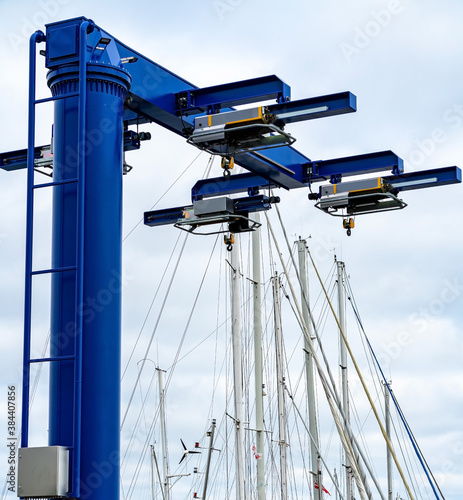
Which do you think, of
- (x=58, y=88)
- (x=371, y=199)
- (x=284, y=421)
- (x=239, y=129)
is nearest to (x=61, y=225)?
(x=58, y=88)

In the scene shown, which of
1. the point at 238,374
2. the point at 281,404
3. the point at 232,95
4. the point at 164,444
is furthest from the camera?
the point at 164,444

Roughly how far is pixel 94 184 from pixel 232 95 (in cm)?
250

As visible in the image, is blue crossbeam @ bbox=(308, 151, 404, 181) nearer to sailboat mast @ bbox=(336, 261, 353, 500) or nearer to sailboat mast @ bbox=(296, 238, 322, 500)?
sailboat mast @ bbox=(296, 238, 322, 500)

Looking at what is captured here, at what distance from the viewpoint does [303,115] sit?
528 inches

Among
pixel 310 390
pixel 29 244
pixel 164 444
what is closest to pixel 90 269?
pixel 29 244

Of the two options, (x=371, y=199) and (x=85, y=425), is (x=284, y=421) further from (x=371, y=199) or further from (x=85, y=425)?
(x=85, y=425)

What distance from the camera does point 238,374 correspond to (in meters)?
25.8

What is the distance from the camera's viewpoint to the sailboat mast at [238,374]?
25.1 metres

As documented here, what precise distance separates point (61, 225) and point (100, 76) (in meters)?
1.98

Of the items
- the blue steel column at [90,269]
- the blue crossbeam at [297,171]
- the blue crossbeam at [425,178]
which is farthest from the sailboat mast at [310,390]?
the blue steel column at [90,269]

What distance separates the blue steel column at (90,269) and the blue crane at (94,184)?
0.01 m

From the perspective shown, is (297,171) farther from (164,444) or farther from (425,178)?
(164,444)

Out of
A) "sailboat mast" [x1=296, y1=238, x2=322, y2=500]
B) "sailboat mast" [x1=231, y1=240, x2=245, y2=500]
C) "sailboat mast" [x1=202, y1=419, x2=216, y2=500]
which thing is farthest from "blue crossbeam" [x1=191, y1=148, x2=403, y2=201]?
"sailboat mast" [x1=296, y1=238, x2=322, y2=500]

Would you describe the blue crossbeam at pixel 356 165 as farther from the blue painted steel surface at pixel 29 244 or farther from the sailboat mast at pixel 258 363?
the sailboat mast at pixel 258 363
